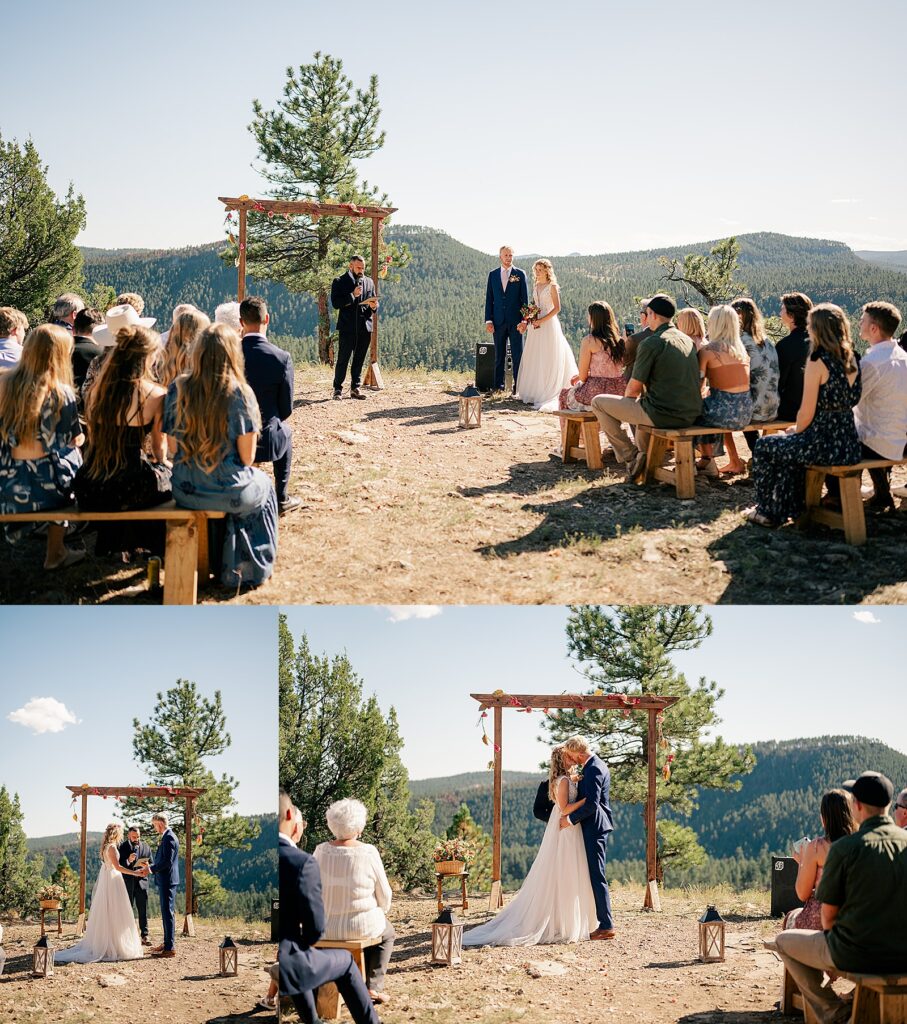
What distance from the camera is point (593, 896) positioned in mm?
5742

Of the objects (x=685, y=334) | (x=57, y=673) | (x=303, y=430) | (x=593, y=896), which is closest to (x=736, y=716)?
(x=593, y=896)

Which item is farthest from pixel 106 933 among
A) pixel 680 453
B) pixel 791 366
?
pixel 791 366

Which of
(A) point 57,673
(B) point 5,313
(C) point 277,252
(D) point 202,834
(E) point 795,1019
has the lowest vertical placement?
(E) point 795,1019

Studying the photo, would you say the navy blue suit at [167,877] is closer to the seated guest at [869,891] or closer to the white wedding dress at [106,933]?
the white wedding dress at [106,933]

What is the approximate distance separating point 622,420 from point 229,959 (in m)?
4.54

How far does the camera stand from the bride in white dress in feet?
36.0

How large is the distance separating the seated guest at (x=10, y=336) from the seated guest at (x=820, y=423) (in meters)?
4.72

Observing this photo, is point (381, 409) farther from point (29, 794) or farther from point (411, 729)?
point (29, 794)

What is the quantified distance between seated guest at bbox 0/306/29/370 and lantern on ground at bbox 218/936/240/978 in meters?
3.63

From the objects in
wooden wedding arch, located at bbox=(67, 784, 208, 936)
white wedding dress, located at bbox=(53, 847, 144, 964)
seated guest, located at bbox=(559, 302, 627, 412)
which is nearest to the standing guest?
seated guest, located at bbox=(559, 302, 627, 412)

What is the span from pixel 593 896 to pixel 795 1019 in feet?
4.27

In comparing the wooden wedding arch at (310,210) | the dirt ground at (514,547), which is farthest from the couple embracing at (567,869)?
the wooden wedding arch at (310,210)

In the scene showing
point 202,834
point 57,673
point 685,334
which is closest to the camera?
point 202,834

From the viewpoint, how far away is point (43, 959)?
4691 millimetres
